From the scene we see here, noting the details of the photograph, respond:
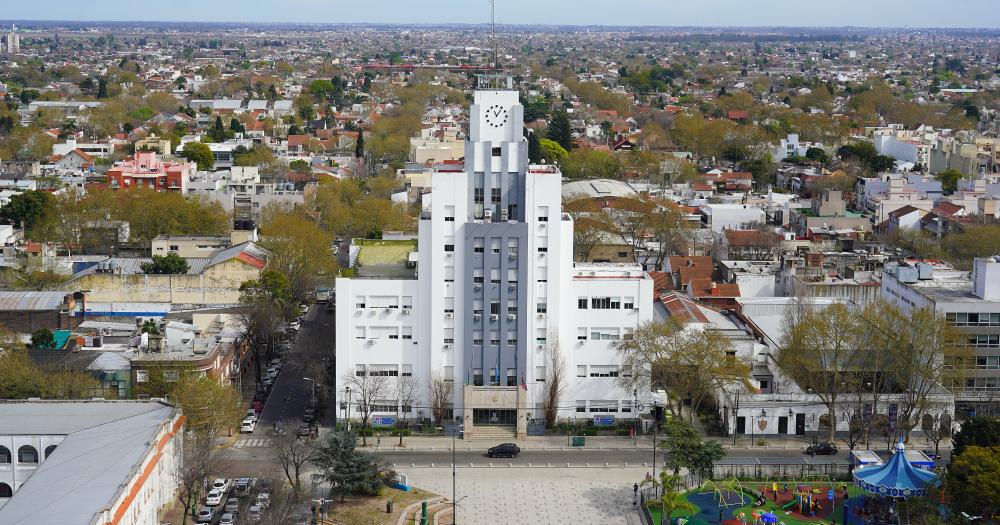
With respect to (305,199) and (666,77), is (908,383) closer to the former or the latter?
(305,199)

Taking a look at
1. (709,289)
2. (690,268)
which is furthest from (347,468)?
(690,268)

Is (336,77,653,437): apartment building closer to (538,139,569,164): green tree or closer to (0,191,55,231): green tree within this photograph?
(0,191,55,231): green tree

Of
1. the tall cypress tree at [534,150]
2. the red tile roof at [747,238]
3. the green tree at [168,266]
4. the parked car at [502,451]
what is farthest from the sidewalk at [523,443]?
the tall cypress tree at [534,150]

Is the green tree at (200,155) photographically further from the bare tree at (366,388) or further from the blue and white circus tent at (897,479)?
the blue and white circus tent at (897,479)

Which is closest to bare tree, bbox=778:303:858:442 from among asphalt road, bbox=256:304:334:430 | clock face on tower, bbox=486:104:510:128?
clock face on tower, bbox=486:104:510:128

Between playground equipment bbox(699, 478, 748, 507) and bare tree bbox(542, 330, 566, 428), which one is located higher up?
bare tree bbox(542, 330, 566, 428)

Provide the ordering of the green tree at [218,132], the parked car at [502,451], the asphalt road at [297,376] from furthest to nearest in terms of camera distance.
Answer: the green tree at [218,132], the asphalt road at [297,376], the parked car at [502,451]

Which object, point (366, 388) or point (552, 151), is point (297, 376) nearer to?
point (366, 388)
